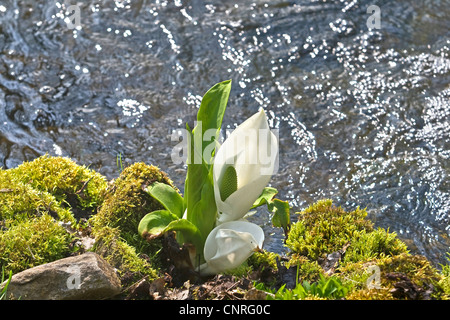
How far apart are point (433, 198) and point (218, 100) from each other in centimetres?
298

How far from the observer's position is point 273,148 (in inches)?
118

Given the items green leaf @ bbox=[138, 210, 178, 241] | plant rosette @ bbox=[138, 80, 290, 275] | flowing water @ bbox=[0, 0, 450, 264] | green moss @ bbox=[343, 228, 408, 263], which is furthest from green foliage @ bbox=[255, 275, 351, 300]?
flowing water @ bbox=[0, 0, 450, 264]

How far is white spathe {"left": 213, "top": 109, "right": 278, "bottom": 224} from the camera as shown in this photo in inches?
116

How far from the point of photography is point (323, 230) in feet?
11.5

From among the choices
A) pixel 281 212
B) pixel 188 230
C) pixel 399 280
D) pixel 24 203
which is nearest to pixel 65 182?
pixel 24 203

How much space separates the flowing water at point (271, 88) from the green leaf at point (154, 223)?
65.2 inches

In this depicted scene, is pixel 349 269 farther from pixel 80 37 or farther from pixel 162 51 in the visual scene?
pixel 80 37

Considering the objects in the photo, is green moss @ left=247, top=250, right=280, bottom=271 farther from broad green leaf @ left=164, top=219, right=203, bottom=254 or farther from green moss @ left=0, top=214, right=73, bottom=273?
green moss @ left=0, top=214, right=73, bottom=273

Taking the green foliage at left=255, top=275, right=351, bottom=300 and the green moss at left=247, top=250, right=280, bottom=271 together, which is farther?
the green moss at left=247, top=250, right=280, bottom=271

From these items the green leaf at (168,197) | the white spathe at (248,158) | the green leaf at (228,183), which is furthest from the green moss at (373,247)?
the green leaf at (168,197)

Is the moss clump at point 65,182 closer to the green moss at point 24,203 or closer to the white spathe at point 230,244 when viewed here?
the green moss at point 24,203

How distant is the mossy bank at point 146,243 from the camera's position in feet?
9.37

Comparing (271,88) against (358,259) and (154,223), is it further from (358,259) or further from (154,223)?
(154,223)

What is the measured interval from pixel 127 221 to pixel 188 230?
464mm
